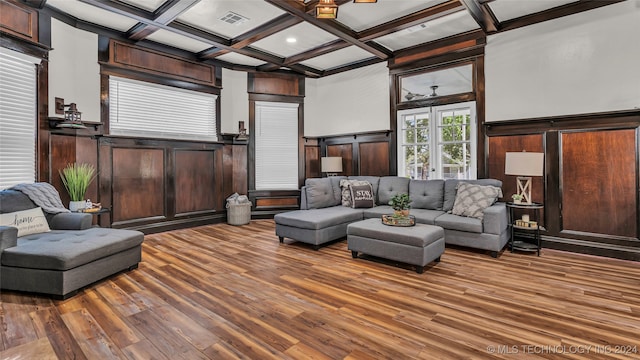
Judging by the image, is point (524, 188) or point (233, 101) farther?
point (233, 101)

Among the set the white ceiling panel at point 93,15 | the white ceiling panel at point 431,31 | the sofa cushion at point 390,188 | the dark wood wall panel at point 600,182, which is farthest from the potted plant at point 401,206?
the white ceiling panel at point 93,15

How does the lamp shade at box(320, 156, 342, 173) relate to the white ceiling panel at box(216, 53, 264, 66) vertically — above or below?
below

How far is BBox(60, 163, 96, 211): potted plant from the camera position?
3979 millimetres

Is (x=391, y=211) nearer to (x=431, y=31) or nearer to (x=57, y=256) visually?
(x=431, y=31)

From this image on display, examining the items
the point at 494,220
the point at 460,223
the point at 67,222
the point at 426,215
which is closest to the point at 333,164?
the point at 426,215

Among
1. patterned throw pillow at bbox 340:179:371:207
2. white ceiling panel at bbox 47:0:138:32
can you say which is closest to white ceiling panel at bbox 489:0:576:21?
patterned throw pillow at bbox 340:179:371:207

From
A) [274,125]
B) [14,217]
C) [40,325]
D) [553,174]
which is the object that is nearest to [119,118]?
[14,217]

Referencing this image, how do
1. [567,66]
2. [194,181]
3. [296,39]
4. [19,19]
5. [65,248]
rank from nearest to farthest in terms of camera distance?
[65,248]
[19,19]
[567,66]
[296,39]
[194,181]

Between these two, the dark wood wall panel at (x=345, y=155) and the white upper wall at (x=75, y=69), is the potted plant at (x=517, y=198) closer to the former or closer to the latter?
the dark wood wall panel at (x=345, y=155)

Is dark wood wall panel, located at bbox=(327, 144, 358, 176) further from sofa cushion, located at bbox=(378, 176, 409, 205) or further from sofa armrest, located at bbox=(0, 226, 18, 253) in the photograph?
sofa armrest, located at bbox=(0, 226, 18, 253)

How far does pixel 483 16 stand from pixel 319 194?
3.44m

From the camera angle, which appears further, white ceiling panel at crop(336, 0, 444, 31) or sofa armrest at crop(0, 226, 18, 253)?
white ceiling panel at crop(336, 0, 444, 31)

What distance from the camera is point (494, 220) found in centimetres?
382

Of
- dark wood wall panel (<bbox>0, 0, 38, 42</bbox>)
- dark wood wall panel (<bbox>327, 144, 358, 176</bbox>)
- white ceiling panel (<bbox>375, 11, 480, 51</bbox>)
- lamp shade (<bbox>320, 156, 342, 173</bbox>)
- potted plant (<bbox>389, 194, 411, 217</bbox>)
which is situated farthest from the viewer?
dark wood wall panel (<bbox>327, 144, 358, 176</bbox>)
